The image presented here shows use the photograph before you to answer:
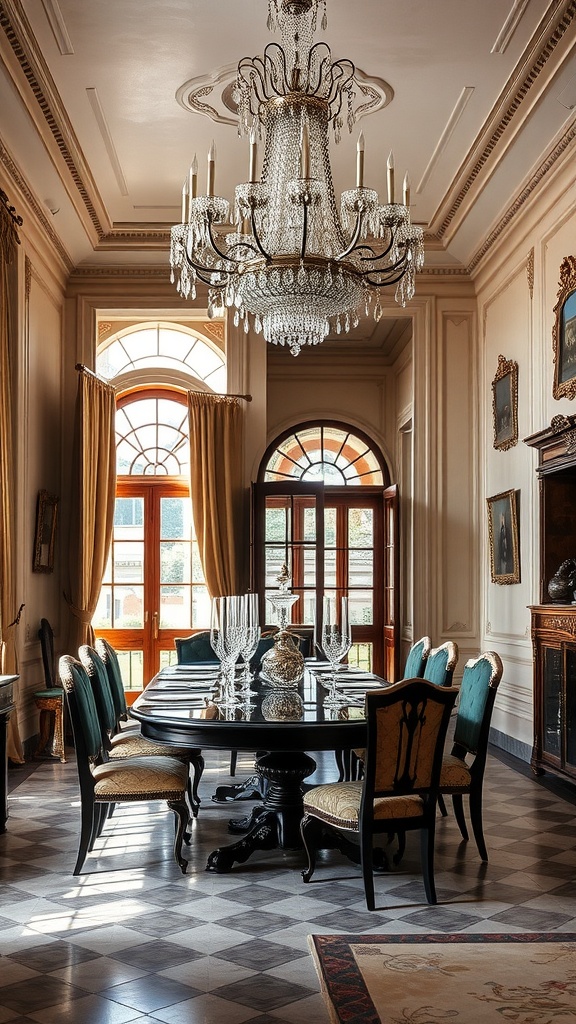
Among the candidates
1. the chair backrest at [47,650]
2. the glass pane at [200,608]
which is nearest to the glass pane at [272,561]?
the glass pane at [200,608]

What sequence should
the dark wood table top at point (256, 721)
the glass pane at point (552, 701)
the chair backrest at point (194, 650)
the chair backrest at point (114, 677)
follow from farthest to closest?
the chair backrest at point (194, 650) → the glass pane at point (552, 701) → the chair backrest at point (114, 677) → the dark wood table top at point (256, 721)

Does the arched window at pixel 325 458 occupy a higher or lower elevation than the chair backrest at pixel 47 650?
higher

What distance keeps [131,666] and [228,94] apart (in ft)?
18.0

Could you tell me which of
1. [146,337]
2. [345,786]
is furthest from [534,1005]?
[146,337]

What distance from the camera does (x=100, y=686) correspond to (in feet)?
16.2

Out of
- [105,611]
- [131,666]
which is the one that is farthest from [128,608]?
[131,666]

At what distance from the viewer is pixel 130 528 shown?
958cm

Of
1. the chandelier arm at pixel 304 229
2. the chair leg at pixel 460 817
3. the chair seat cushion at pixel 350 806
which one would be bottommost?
the chair leg at pixel 460 817

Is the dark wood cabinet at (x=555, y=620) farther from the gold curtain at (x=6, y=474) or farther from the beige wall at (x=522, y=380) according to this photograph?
the gold curtain at (x=6, y=474)

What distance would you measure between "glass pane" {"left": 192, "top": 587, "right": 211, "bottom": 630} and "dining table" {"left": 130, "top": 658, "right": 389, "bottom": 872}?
12.8 ft

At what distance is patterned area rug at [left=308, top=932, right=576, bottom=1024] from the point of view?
9.46 feet

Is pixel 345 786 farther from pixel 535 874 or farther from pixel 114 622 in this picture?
pixel 114 622

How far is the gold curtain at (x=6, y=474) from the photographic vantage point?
6273mm

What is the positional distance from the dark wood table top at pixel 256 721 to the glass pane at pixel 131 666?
469 cm
